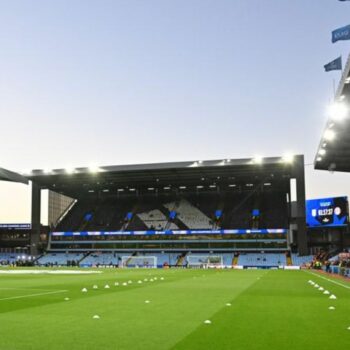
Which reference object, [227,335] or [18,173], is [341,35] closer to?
[227,335]

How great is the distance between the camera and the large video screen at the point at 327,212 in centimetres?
7788

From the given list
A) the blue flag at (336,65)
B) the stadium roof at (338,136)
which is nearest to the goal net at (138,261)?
the stadium roof at (338,136)

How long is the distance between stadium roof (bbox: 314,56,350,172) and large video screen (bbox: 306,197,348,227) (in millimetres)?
16853

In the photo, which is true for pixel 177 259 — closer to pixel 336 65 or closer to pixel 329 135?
pixel 329 135

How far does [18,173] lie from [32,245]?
16082 mm

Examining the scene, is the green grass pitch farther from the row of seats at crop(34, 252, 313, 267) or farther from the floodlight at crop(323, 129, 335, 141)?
the row of seats at crop(34, 252, 313, 267)

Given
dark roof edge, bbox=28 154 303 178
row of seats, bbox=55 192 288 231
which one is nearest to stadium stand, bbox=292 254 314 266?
row of seats, bbox=55 192 288 231

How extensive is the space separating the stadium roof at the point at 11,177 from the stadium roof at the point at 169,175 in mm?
2116

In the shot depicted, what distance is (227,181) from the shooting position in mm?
96188

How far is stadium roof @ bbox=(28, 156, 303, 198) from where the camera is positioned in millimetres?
80188

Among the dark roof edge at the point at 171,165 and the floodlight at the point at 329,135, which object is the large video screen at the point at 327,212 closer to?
the dark roof edge at the point at 171,165

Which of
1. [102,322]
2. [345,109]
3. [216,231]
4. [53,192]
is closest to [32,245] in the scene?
[53,192]

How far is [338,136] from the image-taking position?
1874 inches

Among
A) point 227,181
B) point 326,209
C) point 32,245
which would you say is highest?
point 227,181
